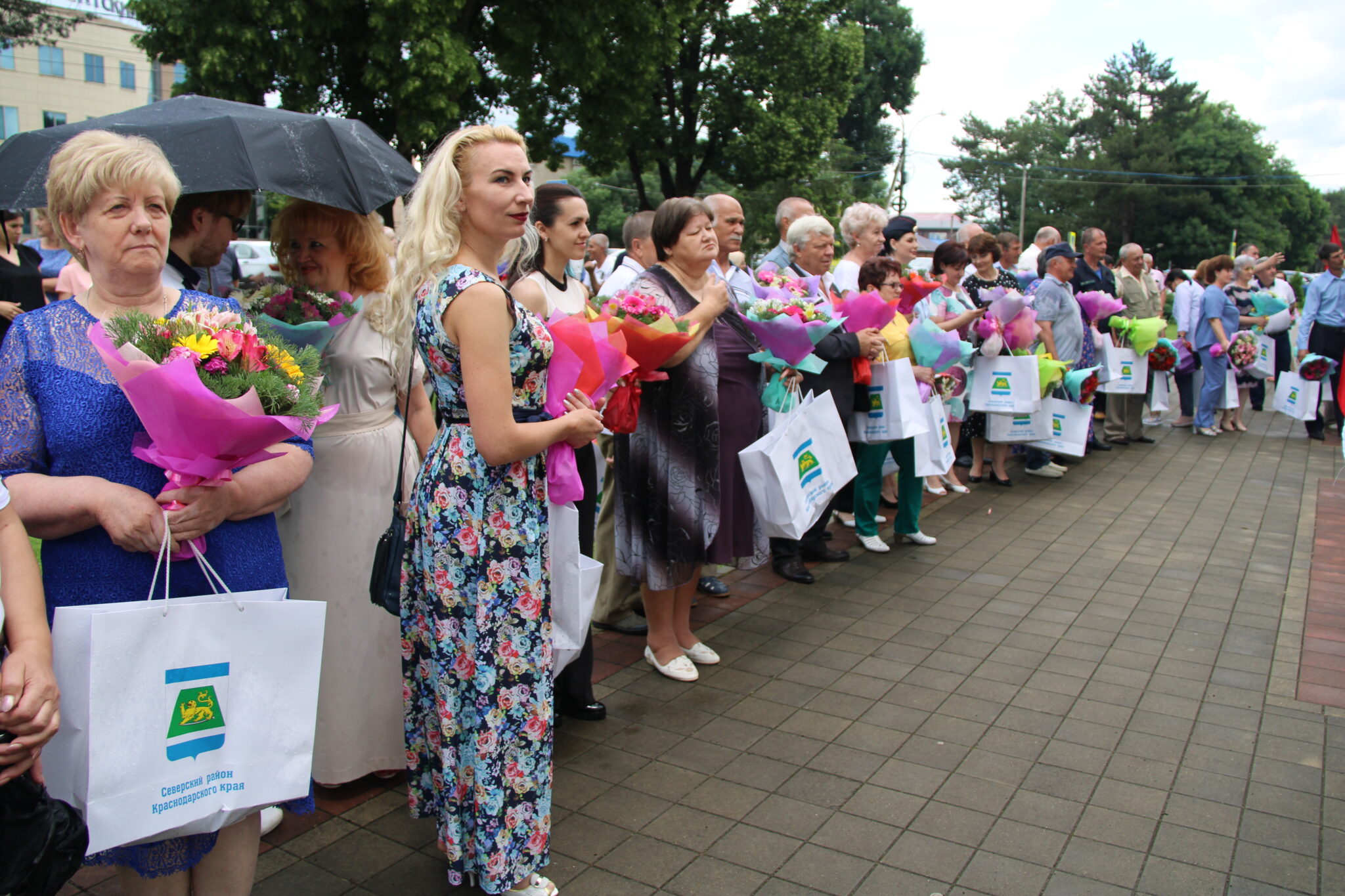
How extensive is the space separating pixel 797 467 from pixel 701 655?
1050 millimetres

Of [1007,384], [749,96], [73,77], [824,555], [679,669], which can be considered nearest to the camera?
[679,669]

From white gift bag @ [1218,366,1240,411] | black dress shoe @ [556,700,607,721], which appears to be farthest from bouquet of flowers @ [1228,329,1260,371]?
black dress shoe @ [556,700,607,721]

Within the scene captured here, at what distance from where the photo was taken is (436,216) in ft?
8.89

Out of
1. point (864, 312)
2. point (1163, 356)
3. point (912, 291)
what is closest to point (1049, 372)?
point (912, 291)

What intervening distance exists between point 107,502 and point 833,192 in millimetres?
31177

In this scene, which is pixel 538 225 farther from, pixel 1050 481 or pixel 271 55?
pixel 271 55

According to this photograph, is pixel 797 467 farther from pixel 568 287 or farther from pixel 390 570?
pixel 390 570

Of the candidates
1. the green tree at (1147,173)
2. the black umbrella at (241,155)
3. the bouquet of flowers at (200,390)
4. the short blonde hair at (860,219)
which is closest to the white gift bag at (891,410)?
the short blonde hair at (860,219)

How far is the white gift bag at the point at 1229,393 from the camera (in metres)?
11.7

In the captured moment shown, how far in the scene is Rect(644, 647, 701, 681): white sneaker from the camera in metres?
4.66

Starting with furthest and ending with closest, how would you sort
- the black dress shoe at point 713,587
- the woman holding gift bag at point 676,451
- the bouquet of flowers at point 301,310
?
the black dress shoe at point 713,587 < the woman holding gift bag at point 676,451 < the bouquet of flowers at point 301,310

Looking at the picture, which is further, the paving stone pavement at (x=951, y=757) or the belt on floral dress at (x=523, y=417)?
the paving stone pavement at (x=951, y=757)

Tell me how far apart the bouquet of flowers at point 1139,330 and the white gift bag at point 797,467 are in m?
6.44

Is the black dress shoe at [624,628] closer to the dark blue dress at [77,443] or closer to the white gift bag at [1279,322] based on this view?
the dark blue dress at [77,443]
